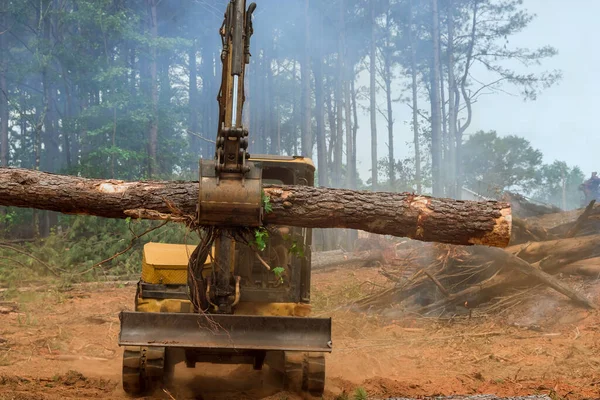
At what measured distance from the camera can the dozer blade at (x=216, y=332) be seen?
578 cm

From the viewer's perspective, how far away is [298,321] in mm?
5945

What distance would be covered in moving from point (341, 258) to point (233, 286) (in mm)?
13008

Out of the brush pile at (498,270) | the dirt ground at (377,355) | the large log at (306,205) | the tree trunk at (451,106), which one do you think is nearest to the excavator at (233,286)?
the large log at (306,205)

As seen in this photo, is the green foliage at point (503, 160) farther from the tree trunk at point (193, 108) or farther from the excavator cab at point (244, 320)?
the excavator cab at point (244, 320)

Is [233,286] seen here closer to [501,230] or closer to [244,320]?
[244,320]

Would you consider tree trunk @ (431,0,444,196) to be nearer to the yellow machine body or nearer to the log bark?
the log bark

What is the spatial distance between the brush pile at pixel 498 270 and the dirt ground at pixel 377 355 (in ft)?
1.25

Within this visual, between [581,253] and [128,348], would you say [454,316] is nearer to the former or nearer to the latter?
[581,253]

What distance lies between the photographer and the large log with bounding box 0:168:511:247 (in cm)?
588

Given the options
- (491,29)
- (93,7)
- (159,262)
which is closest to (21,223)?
(93,7)

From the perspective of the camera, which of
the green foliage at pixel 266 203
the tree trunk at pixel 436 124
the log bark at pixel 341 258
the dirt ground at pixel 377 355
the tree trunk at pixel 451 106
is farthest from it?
the tree trunk at pixel 451 106

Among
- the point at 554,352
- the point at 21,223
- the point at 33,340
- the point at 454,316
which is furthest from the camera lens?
the point at 21,223

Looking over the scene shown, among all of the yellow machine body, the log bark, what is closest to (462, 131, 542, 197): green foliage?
the log bark

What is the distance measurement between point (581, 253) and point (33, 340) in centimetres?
982
